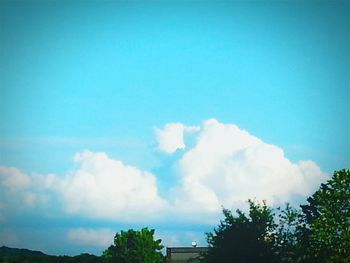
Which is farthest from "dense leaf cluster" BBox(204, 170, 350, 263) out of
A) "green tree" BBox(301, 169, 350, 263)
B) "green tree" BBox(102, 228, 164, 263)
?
"green tree" BBox(102, 228, 164, 263)

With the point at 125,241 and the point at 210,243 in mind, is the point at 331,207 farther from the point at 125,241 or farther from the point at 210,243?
the point at 125,241

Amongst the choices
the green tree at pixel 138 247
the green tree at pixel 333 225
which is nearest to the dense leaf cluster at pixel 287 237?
the green tree at pixel 333 225

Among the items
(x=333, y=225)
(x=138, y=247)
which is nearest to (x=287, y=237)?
(x=333, y=225)

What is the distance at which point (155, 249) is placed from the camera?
9525cm

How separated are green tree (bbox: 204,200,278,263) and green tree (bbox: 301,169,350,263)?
13.1ft

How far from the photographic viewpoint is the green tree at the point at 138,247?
300ft

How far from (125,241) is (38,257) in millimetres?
41472

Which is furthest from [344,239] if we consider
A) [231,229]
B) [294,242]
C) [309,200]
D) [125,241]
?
[125,241]

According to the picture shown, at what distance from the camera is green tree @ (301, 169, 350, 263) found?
46.3m

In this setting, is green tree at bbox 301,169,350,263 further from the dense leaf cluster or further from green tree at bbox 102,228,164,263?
green tree at bbox 102,228,164,263

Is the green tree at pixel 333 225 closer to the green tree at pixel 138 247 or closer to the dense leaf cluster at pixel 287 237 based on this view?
the dense leaf cluster at pixel 287 237

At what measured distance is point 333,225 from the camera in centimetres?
4706

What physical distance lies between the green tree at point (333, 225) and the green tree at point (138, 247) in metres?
45.5

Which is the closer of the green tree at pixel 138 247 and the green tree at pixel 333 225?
the green tree at pixel 333 225
